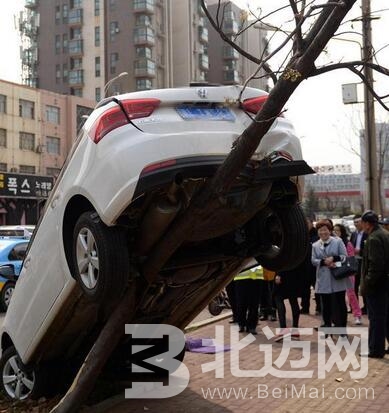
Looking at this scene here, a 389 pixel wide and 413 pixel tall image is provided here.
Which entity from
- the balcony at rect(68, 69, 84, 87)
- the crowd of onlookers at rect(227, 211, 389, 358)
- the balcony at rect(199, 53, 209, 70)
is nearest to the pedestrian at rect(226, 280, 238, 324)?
the crowd of onlookers at rect(227, 211, 389, 358)

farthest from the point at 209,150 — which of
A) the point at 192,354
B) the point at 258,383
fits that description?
the point at 192,354

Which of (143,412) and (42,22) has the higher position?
(42,22)

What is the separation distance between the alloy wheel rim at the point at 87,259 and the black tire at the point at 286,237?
1.50m

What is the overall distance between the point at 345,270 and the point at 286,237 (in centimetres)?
381

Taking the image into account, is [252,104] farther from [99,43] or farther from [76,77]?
[76,77]

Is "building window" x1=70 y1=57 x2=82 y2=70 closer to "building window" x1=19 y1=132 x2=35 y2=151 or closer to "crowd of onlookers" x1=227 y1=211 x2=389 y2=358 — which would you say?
"building window" x1=19 y1=132 x2=35 y2=151

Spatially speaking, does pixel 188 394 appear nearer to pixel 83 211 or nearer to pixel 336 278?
pixel 83 211

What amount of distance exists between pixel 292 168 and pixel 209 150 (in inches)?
24.1

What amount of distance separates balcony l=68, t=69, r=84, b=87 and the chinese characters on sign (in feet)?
94.3

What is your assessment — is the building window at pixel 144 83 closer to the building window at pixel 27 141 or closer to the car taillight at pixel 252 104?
the building window at pixel 27 141

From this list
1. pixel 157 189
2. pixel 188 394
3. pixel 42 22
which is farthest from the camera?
pixel 42 22

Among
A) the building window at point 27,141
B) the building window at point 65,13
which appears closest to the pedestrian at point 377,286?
the building window at point 27,141

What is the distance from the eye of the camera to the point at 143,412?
543 centimetres

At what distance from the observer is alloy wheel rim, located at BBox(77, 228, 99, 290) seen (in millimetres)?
4148
